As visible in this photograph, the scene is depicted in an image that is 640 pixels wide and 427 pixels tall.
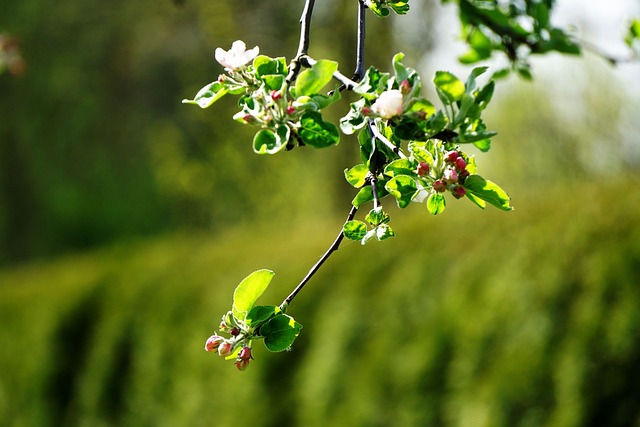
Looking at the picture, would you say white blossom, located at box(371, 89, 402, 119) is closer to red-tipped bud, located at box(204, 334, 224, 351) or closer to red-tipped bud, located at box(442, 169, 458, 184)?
red-tipped bud, located at box(442, 169, 458, 184)

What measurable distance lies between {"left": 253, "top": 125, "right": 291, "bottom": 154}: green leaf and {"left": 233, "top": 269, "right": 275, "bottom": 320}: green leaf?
0.16 metres

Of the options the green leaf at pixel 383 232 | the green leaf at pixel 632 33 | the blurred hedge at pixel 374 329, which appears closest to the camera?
the green leaf at pixel 383 232

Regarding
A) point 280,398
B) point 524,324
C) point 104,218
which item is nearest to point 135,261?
point 280,398

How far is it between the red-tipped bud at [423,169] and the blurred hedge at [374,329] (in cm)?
184

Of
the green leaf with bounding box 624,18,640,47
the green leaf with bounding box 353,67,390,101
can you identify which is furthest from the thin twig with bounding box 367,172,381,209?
the green leaf with bounding box 624,18,640,47

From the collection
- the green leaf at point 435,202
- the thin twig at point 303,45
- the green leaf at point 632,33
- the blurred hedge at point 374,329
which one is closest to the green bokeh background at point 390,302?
the blurred hedge at point 374,329

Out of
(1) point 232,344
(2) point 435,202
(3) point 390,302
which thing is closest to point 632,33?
(2) point 435,202

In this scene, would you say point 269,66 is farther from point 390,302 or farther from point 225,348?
point 390,302

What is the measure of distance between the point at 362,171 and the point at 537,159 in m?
7.71

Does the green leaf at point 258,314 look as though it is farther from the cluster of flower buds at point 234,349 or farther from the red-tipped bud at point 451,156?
the red-tipped bud at point 451,156

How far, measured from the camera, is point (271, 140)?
887mm

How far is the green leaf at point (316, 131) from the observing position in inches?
34.8

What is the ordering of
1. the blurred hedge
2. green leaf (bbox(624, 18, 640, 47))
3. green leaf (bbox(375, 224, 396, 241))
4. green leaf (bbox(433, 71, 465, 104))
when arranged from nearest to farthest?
1. green leaf (bbox(433, 71, 465, 104))
2. green leaf (bbox(375, 224, 396, 241))
3. green leaf (bbox(624, 18, 640, 47))
4. the blurred hedge

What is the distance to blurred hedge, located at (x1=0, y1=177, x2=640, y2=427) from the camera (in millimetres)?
2615
